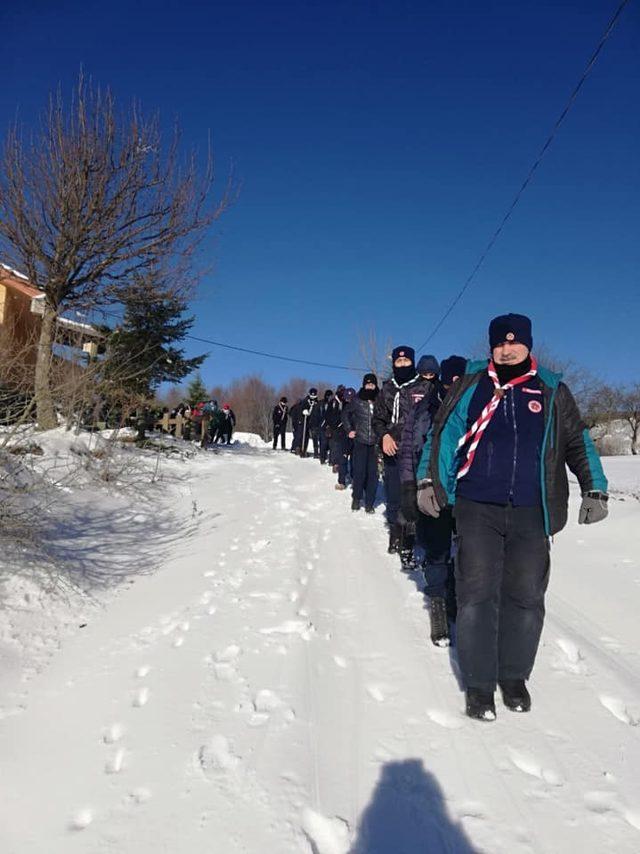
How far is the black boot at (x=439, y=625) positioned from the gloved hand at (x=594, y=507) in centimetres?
121

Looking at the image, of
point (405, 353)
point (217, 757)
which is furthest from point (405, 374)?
point (217, 757)

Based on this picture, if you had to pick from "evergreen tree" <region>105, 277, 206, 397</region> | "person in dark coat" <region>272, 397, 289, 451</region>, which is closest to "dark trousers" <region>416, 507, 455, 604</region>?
"evergreen tree" <region>105, 277, 206, 397</region>

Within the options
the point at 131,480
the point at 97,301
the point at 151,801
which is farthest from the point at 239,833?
the point at 97,301

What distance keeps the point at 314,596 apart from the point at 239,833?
8.10 feet

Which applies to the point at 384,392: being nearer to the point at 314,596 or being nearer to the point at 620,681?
the point at 314,596

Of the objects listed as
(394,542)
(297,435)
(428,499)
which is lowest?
(394,542)

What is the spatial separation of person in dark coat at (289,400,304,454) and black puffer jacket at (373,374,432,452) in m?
12.7

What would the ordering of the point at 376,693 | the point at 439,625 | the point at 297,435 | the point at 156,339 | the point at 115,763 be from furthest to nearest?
the point at 297,435 < the point at 156,339 < the point at 439,625 < the point at 376,693 < the point at 115,763

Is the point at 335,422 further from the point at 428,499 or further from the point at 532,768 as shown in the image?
the point at 532,768

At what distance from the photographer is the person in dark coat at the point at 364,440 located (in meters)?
7.62

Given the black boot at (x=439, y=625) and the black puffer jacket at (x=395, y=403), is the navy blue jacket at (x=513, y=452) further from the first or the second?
the black puffer jacket at (x=395, y=403)

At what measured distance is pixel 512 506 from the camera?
2.66 m

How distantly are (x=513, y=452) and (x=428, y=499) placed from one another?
1.72 ft

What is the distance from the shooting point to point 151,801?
1.96 meters
